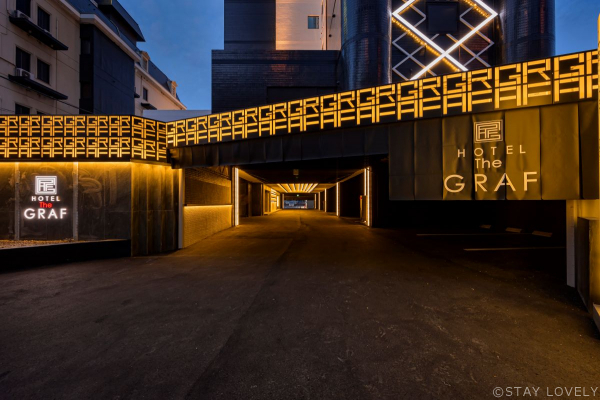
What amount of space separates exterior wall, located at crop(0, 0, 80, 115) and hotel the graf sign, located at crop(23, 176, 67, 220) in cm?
1015

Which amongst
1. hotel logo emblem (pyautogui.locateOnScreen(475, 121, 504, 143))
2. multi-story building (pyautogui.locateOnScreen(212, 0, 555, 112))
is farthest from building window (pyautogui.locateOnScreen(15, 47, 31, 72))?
hotel logo emblem (pyautogui.locateOnScreen(475, 121, 504, 143))

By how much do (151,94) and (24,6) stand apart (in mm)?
17887

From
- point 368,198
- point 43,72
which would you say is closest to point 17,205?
point 43,72

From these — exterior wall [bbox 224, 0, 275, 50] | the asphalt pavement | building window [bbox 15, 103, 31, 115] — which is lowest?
the asphalt pavement

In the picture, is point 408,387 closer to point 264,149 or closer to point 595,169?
point 595,169

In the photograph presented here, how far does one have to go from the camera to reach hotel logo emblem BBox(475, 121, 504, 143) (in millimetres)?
5648

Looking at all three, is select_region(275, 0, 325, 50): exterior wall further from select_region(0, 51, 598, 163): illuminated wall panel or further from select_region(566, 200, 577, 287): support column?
select_region(566, 200, 577, 287): support column

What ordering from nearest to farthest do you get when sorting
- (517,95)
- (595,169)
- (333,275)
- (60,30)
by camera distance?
(595,169) < (517,95) < (333,275) < (60,30)

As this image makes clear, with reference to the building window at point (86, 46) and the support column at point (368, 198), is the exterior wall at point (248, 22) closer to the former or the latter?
the building window at point (86, 46)

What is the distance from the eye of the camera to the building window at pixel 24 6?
16016mm

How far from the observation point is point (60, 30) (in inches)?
750

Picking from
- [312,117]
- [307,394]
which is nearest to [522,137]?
[312,117]

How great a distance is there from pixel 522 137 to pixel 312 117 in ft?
18.0
